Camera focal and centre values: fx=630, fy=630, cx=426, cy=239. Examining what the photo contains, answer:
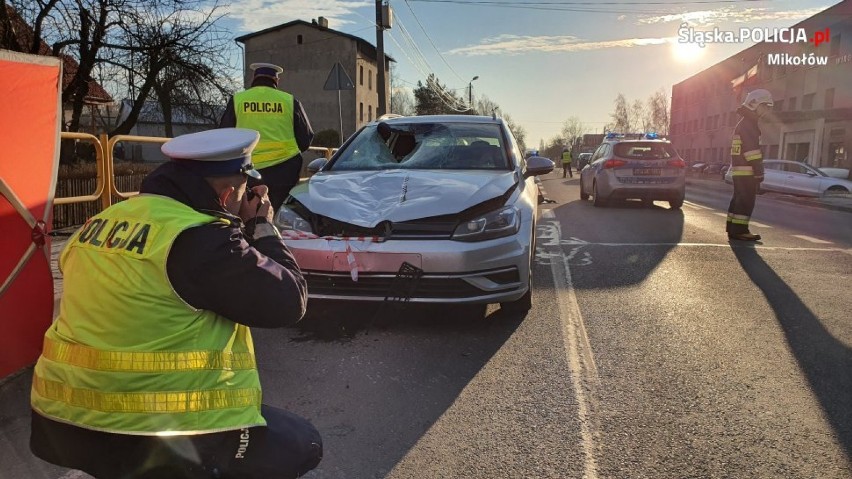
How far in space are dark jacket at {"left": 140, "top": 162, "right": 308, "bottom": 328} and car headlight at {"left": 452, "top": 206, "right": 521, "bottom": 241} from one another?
101 inches

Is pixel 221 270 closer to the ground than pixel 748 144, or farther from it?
closer to the ground

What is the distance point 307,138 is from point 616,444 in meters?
3.56

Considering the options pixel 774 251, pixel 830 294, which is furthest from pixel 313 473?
pixel 774 251

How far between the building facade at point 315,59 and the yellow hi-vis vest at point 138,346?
163 ft

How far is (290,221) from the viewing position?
4.46m

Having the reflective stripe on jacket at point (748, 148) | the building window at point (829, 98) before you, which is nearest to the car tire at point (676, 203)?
the reflective stripe on jacket at point (748, 148)

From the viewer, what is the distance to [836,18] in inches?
1462

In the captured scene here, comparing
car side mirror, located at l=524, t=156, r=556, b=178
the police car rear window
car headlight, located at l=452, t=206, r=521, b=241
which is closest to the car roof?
car side mirror, located at l=524, t=156, r=556, b=178

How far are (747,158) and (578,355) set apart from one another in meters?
5.88

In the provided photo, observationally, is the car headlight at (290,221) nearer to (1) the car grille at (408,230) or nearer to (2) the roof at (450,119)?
(1) the car grille at (408,230)

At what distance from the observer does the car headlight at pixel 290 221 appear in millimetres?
4371

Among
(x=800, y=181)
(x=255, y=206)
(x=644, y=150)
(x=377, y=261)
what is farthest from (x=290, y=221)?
(x=800, y=181)

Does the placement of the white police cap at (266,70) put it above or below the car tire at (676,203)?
above

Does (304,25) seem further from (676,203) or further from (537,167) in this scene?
(537,167)
